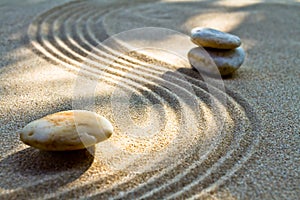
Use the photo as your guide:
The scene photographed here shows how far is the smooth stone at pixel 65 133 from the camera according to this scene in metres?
1.37

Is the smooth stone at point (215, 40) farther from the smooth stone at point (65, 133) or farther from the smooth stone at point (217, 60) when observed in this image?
the smooth stone at point (65, 133)

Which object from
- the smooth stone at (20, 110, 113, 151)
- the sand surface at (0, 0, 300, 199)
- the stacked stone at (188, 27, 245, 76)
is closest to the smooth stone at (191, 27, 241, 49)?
the stacked stone at (188, 27, 245, 76)

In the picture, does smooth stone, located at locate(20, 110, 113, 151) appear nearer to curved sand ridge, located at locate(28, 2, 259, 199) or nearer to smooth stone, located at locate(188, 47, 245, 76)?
curved sand ridge, located at locate(28, 2, 259, 199)

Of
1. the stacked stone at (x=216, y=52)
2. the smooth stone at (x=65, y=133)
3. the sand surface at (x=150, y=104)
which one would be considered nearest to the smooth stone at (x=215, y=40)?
the stacked stone at (x=216, y=52)

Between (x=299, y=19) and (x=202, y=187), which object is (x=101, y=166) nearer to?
(x=202, y=187)

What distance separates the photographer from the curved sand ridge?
4.49 ft

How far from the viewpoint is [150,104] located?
6.39ft

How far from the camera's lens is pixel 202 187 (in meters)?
1.35

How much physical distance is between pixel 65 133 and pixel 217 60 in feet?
3.83

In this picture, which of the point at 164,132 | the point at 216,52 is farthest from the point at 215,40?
the point at 164,132

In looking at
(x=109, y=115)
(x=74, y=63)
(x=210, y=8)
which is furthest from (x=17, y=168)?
(x=210, y=8)

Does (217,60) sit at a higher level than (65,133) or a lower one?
lower

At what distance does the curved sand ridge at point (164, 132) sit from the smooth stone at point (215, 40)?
20cm

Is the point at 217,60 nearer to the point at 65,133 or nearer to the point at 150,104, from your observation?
the point at 150,104
